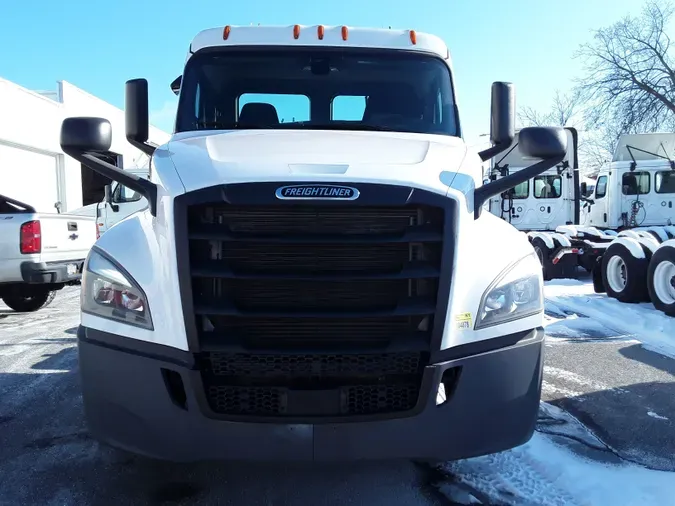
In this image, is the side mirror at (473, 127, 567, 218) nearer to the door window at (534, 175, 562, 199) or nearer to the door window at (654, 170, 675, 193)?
the door window at (534, 175, 562, 199)

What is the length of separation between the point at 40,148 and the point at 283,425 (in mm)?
24442

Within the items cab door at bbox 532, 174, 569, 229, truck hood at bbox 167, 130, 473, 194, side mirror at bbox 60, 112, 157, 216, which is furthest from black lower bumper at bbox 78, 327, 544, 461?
cab door at bbox 532, 174, 569, 229

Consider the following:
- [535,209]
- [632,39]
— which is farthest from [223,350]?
[632,39]

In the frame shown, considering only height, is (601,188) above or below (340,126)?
above

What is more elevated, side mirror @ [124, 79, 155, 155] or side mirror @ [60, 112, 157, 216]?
side mirror @ [124, 79, 155, 155]

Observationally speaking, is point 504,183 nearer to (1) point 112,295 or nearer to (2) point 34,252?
(1) point 112,295

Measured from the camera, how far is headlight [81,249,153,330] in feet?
8.41

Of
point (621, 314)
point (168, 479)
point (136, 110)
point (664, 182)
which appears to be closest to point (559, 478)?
point (168, 479)

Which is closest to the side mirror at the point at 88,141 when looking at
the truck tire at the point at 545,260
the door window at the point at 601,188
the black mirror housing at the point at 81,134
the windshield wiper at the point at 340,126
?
the black mirror housing at the point at 81,134

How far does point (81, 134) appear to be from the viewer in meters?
3.16

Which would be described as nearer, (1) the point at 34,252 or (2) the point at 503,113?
(2) the point at 503,113

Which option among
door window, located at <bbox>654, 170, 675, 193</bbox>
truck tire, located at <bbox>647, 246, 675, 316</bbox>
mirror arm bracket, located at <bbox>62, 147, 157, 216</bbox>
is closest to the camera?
mirror arm bracket, located at <bbox>62, 147, 157, 216</bbox>

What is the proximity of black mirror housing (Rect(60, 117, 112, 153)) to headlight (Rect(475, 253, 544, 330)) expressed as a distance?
89.8 inches

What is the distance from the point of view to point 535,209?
15500 millimetres
